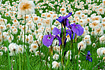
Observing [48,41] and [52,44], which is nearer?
[48,41]

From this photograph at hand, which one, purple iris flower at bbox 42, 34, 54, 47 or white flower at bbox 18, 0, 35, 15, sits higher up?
white flower at bbox 18, 0, 35, 15

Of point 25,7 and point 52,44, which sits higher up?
point 25,7

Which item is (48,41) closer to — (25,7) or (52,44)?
(25,7)

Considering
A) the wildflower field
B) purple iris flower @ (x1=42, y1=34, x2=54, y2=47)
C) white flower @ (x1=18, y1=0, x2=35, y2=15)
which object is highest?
white flower @ (x1=18, y1=0, x2=35, y2=15)

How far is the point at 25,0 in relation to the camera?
4.30ft

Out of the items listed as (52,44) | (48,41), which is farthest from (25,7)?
(52,44)

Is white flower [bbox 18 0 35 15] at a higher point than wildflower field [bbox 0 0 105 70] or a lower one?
higher

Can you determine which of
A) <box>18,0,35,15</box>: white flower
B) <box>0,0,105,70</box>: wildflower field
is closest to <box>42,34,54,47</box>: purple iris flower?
<box>0,0,105,70</box>: wildflower field

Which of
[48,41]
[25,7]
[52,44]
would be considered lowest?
[52,44]

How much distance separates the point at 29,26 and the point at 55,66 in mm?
1648

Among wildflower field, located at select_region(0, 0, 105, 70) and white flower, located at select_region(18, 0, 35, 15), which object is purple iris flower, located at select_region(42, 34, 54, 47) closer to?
wildflower field, located at select_region(0, 0, 105, 70)

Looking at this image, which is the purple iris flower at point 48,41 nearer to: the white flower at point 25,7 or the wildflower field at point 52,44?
the wildflower field at point 52,44

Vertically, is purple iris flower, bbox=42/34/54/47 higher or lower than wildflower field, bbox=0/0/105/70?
higher

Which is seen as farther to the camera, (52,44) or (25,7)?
(52,44)
